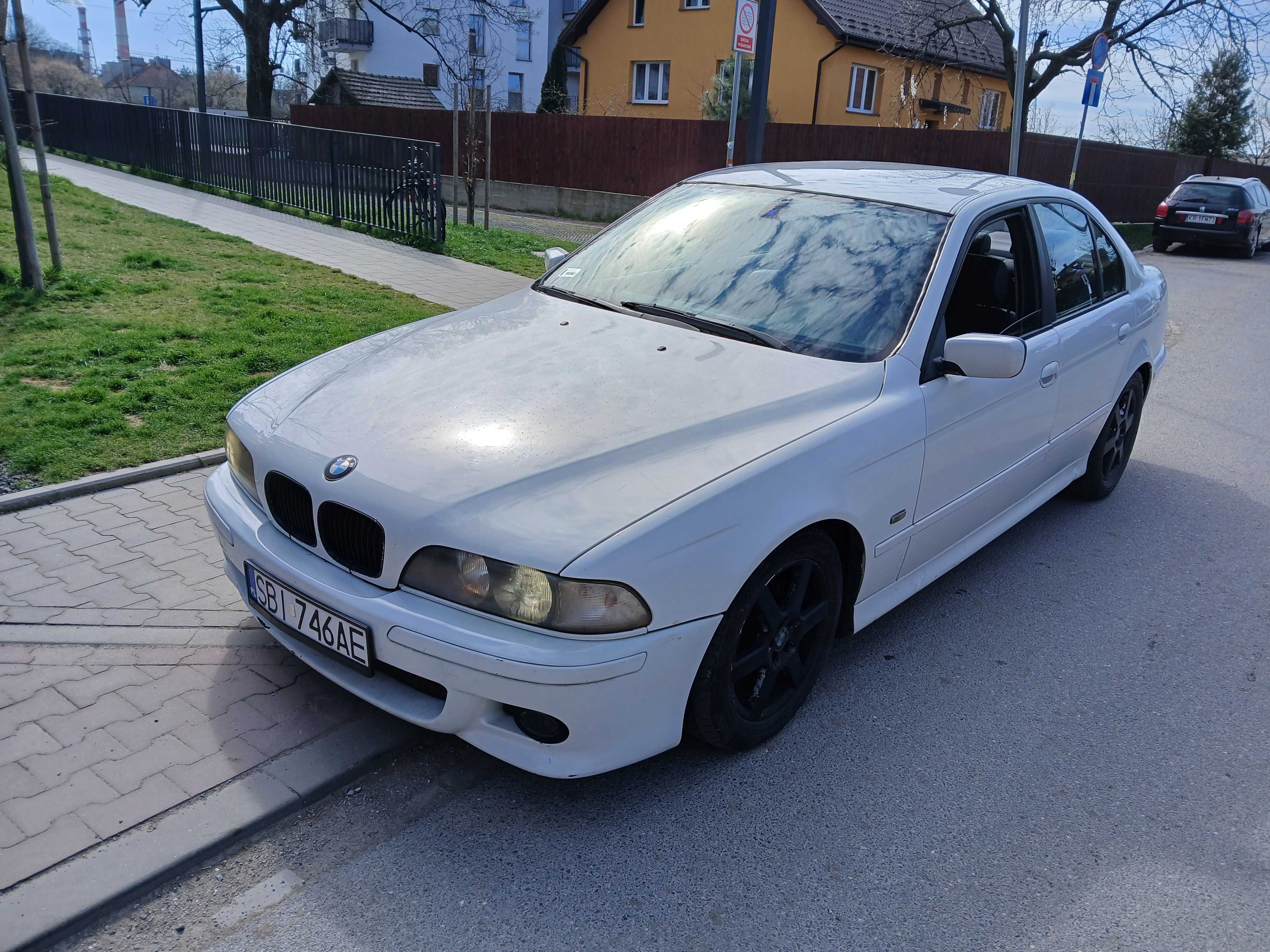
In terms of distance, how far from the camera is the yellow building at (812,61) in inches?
1161

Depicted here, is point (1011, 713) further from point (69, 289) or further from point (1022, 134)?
point (1022, 134)

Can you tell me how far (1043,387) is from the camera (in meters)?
4.22

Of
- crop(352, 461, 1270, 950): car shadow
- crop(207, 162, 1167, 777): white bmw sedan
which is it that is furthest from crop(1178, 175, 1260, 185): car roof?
crop(352, 461, 1270, 950): car shadow

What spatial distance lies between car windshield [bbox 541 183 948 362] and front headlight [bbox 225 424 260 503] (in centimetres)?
148

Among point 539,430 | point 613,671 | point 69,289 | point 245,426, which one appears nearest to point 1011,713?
point 613,671

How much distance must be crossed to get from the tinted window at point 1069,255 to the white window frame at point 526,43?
176 ft

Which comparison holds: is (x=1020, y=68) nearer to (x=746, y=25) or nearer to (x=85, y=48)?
(x=746, y=25)

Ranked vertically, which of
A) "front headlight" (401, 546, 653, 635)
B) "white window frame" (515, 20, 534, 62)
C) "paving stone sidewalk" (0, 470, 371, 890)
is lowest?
"paving stone sidewalk" (0, 470, 371, 890)

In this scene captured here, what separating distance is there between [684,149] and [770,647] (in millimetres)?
19883

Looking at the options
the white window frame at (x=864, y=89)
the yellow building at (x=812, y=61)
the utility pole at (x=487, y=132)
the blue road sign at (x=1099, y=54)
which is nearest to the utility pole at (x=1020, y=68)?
the blue road sign at (x=1099, y=54)

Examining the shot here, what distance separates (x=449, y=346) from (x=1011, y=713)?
238 centimetres

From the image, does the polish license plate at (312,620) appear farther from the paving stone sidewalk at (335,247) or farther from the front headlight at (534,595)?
the paving stone sidewalk at (335,247)

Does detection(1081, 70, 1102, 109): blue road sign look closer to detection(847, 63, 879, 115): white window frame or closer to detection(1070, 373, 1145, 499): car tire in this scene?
detection(1070, 373, 1145, 499): car tire

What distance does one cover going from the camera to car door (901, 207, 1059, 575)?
140 inches
